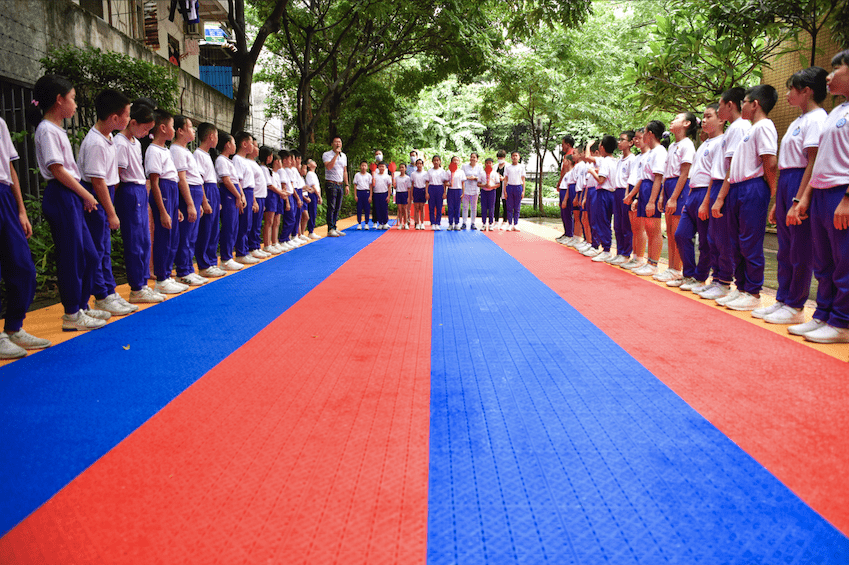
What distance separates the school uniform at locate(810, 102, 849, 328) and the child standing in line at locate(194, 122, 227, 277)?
591 centimetres

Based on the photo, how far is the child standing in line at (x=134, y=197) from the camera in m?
5.02

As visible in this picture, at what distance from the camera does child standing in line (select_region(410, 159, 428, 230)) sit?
13.8m

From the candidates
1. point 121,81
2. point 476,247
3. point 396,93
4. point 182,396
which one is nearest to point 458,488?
point 182,396

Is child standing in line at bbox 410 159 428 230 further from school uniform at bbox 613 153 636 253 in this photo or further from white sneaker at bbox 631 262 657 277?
white sneaker at bbox 631 262 657 277

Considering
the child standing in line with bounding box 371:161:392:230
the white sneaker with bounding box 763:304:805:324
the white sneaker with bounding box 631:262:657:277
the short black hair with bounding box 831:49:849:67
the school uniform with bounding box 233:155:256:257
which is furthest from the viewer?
the child standing in line with bounding box 371:161:392:230

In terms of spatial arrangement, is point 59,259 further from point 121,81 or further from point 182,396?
point 121,81

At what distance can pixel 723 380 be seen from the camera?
331 centimetres

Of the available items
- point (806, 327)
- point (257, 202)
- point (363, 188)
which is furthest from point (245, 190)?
point (806, 327)

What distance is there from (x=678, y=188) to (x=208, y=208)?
17.7 feet

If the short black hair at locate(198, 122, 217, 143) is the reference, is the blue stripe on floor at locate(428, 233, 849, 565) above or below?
below

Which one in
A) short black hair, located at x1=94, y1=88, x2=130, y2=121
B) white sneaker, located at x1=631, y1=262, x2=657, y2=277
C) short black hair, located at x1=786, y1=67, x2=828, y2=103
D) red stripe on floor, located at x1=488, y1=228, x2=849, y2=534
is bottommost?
red stripe on floor, located at x1=488, y1=228, x2=849, y2=534

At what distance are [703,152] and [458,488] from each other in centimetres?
505

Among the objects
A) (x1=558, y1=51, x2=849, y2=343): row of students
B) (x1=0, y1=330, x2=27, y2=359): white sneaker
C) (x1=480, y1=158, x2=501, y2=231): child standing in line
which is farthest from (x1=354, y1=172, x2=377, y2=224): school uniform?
(x1=0, y1=330, x2=27, y2=359): white sneaker

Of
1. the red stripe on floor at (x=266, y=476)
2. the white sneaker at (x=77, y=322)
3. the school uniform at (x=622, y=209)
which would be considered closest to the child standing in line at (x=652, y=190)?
the school uniform at (x=622, y=209)
